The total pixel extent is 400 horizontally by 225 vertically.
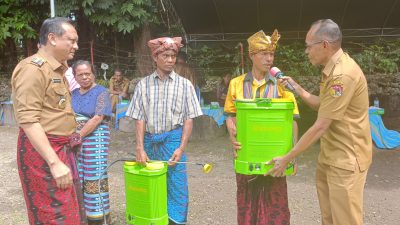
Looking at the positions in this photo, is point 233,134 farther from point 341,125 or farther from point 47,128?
point 47,128

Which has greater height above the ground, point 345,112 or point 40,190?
point 345,112

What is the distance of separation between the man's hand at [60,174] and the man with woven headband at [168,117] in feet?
3.00

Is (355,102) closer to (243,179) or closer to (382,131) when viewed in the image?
(243,179)

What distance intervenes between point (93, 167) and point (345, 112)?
2213 millimetres

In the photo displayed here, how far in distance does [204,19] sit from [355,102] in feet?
23.0

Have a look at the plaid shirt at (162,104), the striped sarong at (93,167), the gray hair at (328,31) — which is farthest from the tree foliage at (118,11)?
the gray hair at (328,31)

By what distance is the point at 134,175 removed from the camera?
2.87 meters

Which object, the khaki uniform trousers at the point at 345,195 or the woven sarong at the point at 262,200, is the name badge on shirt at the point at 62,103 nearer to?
the woven sarong at the point at 262,200

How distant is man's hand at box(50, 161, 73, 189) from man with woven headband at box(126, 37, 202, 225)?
915 millimetres

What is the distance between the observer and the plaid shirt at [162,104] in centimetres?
320

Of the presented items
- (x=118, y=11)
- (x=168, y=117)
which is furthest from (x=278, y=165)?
(x=118, y=11)

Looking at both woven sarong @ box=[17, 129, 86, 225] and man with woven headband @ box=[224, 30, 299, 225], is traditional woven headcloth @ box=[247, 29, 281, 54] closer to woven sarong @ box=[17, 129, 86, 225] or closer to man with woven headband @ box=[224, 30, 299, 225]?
man with woven headband @ box=[224, 30, 299, 225]

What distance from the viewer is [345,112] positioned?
2.46 m

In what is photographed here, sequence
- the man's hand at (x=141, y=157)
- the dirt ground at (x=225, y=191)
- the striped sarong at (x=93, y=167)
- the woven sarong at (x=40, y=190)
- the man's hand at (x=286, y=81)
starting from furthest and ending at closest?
the dirt ground at (x=225, y=191) → the striped sarong at (x=93, y=167) → the man's hand at (x=141, y=157) → the man's hand at (x=286, y=81) → the woven sarong at (x=40, y=190)
